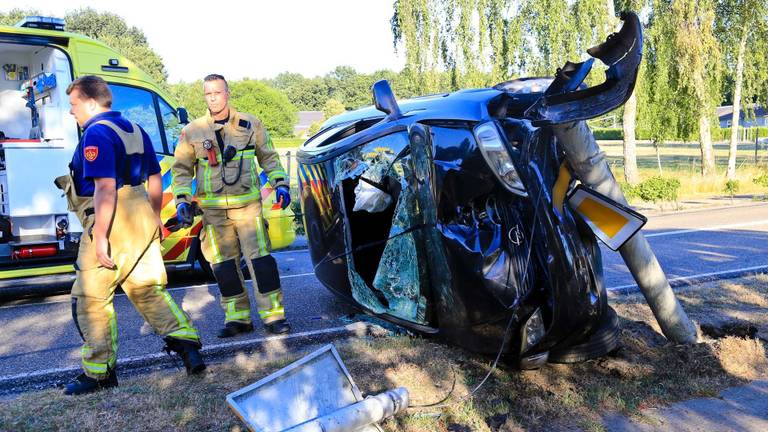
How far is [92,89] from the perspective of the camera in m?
3.79

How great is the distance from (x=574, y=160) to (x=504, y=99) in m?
0.48

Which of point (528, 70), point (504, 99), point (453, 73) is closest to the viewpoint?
point (504, 99)

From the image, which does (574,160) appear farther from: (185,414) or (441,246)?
(185,414)

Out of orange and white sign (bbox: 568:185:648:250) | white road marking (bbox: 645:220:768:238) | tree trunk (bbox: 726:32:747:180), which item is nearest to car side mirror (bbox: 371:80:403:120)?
orange and white sign (bbox: 568:185:648:250)

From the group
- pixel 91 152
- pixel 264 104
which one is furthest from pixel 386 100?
pixel 264 104

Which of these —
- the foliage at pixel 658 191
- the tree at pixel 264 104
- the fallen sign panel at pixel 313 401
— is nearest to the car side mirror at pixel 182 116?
the fallen sign panel at pixel 313 401

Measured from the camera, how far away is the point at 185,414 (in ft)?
10.5

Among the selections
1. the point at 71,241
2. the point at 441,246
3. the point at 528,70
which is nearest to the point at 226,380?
the point at 441,246

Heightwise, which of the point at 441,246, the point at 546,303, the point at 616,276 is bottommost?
the point at 616,276

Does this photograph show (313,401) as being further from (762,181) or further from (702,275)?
(762,181)

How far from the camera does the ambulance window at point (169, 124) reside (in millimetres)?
7227

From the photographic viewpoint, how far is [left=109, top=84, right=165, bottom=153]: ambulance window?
6955 mm

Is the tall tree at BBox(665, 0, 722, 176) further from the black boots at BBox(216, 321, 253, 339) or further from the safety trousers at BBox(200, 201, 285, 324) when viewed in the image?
the black boots at BBox(216, 321, 253, 339)

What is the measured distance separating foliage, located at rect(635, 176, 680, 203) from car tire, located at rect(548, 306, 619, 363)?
44.6 ft
